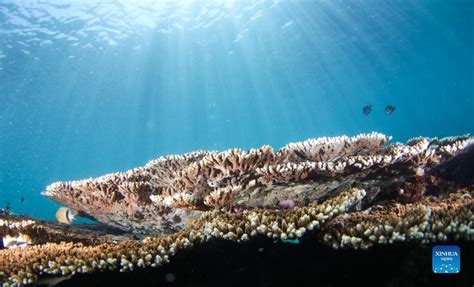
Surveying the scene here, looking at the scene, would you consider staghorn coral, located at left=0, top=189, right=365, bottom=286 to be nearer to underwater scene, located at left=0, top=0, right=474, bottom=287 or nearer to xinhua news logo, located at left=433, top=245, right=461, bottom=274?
underwater scene, located at left=0, top=0, right=474, bottom=287

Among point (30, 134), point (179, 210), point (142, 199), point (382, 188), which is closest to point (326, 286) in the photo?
point (382, 188)

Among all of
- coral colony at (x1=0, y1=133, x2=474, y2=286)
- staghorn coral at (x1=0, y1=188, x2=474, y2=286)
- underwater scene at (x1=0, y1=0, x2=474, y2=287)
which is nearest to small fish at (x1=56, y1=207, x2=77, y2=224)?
underwater scene at (x1=0, y1=0, x2=474, y2=287)

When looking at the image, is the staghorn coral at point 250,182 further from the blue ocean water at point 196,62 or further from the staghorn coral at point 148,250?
the blue ocean water at point 196,62

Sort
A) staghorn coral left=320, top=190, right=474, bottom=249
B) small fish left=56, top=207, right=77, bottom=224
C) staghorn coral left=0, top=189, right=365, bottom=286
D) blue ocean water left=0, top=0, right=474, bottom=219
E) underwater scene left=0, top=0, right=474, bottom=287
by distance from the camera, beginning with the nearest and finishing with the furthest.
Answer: staghorn coral left=320, top=190, right=474, bottom=249
staghorn coral left=0, top=189, right=365, bottom=286
underwater scene left=0, top=0, right=474, bottom=287
small fish left=56, top=207, right=77, bottom=224
blue ocean water left=0, top=0, right=474, bottom=219

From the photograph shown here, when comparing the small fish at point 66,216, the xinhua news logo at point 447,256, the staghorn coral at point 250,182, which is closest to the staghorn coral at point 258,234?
the xinhua news logo at point 447,256

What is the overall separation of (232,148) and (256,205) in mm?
953

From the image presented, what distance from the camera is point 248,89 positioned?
8000cm

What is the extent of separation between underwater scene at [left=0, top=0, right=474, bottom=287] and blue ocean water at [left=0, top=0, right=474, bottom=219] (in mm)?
358

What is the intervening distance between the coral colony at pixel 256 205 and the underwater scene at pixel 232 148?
0.02 meters

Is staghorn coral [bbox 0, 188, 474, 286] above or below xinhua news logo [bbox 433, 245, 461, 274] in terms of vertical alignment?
above

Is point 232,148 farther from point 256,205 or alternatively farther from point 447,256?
point 447,256

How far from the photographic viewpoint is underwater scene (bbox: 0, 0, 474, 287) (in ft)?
9.91

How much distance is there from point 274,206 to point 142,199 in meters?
2.11

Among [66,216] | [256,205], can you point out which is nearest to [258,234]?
[256,205]
